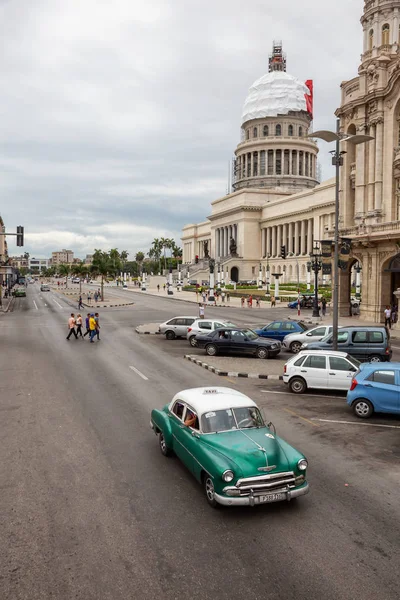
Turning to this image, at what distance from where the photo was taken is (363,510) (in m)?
8.23

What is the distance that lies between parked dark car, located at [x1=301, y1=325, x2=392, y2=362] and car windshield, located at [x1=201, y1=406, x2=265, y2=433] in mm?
12800

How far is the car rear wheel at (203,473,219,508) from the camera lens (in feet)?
26.8

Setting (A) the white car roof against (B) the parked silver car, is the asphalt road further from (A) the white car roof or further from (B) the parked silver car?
(B) the parked silver car

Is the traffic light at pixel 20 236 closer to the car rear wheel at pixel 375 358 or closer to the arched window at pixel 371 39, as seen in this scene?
the car rear wheel at pixel 375 358

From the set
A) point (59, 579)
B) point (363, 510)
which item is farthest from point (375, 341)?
point (59, 579)

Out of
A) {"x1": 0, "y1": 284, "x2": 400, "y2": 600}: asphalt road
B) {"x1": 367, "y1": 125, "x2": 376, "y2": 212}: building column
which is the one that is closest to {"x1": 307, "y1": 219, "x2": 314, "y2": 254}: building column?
{"x1": 367, "y1": 125, "x2": 376, "y2": 212}: building column

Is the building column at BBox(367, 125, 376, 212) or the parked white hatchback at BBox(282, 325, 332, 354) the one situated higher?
the building column at BBox(367, 125, 376, 212)

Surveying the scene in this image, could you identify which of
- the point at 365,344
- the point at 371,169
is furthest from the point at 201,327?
the point at 371,169

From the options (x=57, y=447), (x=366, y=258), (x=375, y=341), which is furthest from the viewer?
(x=366, y=258)

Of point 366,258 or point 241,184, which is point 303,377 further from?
point 241,184

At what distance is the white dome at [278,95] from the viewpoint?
A: 13125 centimetres

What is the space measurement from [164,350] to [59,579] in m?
19.8

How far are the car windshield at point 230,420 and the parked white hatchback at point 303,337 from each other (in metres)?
16.0

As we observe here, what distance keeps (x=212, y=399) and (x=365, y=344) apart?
1361 cm
